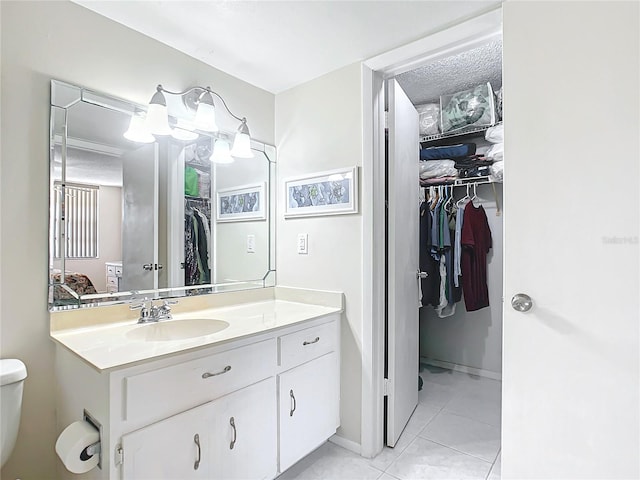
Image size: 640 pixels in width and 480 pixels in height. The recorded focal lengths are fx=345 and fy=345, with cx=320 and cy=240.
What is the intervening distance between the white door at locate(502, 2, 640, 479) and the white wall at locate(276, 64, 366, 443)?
2.46 feet

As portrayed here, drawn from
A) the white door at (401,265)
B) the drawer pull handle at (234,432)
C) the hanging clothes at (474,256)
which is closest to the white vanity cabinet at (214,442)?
the drawer pull handle at (234,432)

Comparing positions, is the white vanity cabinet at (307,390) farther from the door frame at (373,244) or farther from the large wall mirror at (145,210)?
the large wall mirror at (145,210)

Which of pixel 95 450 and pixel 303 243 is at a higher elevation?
pixel 303 243

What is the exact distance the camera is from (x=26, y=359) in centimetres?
131

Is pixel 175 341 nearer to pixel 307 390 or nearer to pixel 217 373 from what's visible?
pixel 217 373

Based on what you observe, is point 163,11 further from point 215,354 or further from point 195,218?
point 215,354

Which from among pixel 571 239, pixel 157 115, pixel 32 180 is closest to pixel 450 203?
pixel 571 239

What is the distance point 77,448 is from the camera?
105 centimetres

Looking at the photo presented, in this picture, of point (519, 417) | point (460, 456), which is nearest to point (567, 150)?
point (519, 417)

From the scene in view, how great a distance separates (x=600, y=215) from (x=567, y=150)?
0.25 m

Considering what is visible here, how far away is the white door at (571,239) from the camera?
114 centimetres

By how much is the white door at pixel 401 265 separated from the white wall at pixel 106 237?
1.36 meters

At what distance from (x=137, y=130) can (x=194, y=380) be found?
3.78ft

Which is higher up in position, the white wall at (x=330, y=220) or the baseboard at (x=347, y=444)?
the white wall at (x=330, y=220)
